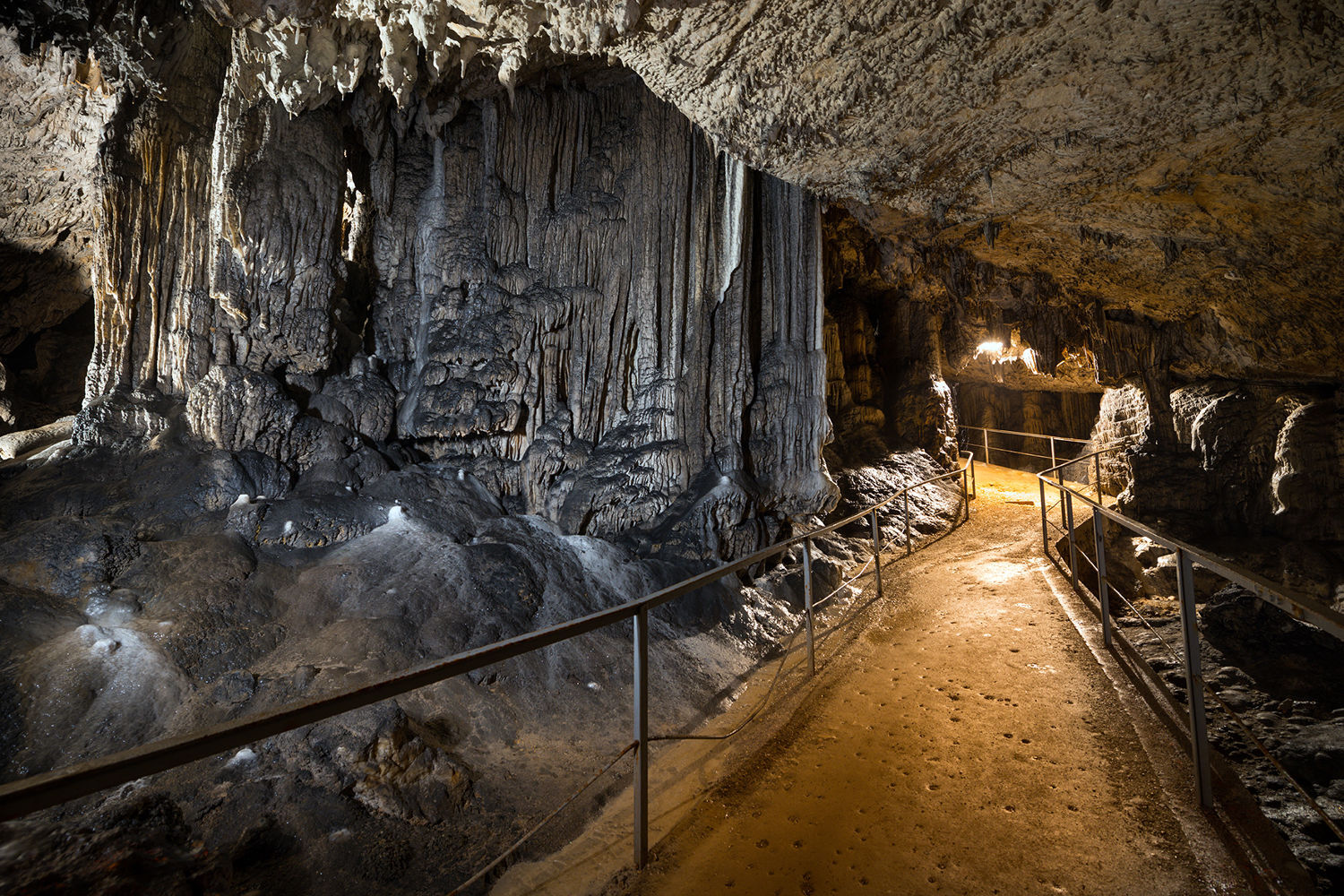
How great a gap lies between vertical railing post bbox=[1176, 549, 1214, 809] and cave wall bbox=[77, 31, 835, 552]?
4.33 metres

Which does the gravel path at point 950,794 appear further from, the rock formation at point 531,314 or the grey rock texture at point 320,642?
the rock formation at point 531,314

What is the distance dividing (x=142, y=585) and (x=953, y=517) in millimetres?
9586

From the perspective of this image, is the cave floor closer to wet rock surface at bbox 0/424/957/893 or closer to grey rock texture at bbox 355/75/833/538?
wet rock surface at bbox 0/424/957/893

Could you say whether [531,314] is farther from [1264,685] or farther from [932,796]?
[1264,685]

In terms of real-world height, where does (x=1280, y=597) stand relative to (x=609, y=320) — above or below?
below

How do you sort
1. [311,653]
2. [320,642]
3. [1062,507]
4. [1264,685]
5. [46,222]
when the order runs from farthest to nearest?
[46,222]
[1062,507]
[1264,685]
[320,642]
[311,653]

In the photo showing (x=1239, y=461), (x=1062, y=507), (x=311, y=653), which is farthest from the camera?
(x=1239, y=461)

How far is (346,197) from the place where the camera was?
9086mm

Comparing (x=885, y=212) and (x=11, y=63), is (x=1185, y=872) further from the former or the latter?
(x=11, y=63)

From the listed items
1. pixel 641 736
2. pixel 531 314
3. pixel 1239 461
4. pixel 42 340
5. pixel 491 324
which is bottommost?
pixel 641 736

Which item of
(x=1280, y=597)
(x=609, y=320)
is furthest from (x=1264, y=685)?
(x=609, y=320)

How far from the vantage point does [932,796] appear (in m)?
2.40

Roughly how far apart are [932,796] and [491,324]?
270 inches

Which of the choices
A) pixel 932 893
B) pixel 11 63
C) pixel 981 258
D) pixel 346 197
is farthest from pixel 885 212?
pixel 11 63
